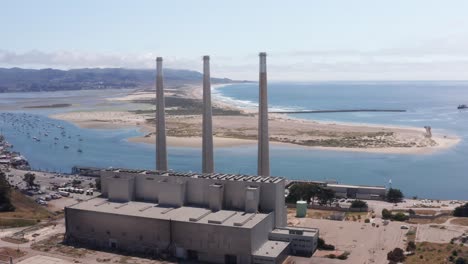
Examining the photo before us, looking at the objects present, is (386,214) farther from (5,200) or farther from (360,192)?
(5,200)

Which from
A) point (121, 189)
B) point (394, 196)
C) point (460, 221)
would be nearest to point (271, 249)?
point (121, 189)

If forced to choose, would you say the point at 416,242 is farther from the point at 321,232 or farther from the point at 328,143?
the point at 328,143

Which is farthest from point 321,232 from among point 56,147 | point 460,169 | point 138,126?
point 138,126

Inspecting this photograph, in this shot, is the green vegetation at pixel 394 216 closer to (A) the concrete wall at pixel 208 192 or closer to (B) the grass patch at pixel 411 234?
(B) the grass patch at pixel 411 234

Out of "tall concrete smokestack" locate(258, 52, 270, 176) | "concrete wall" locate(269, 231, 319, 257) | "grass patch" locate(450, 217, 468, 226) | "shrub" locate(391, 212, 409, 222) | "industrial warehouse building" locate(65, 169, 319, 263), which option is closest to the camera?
"industrial warehouse building" locate(65, 169, 319, 263)

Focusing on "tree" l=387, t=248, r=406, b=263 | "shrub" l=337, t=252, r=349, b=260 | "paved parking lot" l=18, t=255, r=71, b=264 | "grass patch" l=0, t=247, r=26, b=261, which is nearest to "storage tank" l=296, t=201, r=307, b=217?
"shrub" l=337, t=252, r=349, b=260

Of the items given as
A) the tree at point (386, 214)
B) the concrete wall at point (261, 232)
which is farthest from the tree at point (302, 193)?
the concrete wall at point (261, 232)

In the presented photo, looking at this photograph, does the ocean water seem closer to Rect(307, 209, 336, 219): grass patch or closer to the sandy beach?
the sandy beach
